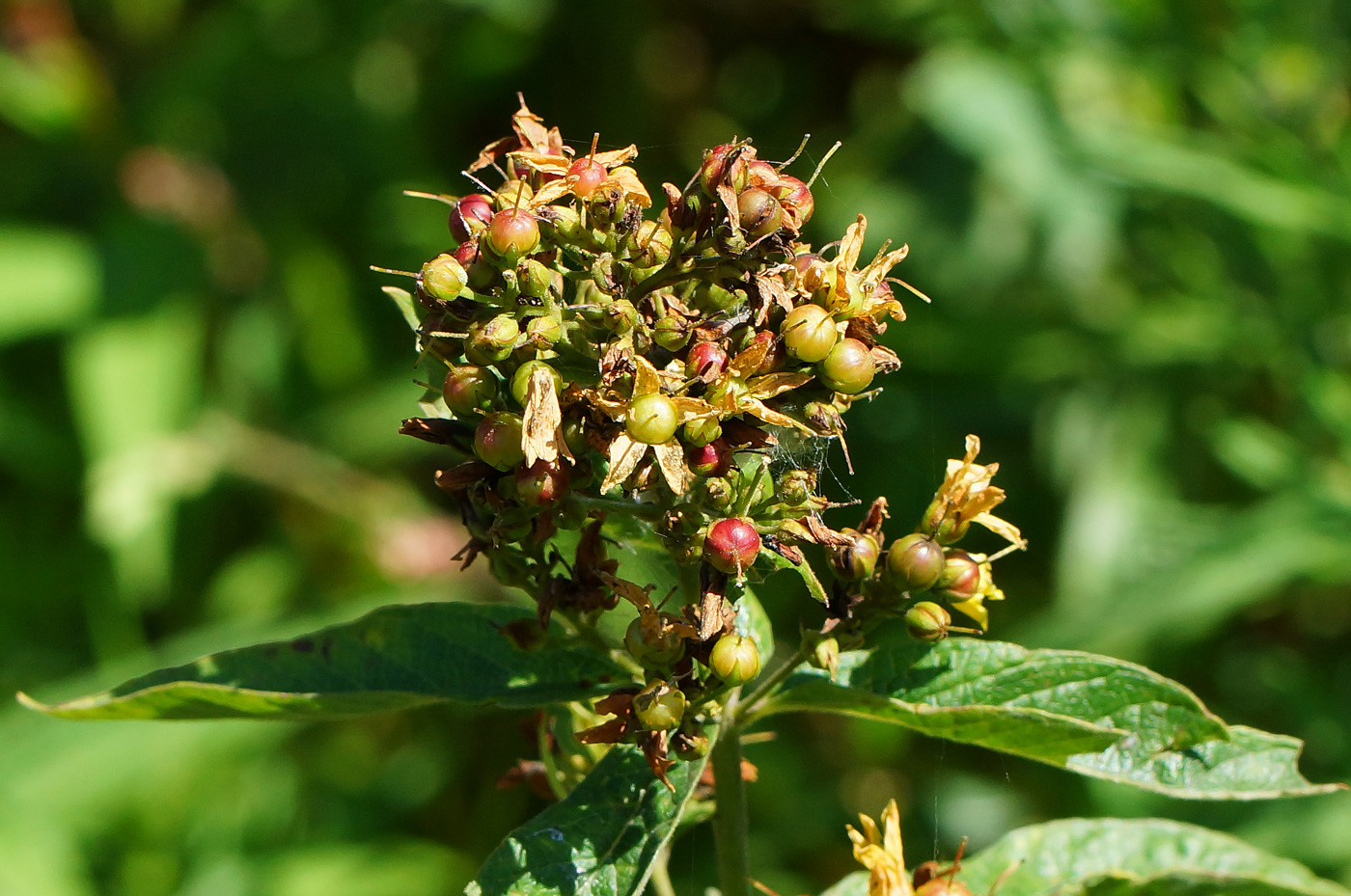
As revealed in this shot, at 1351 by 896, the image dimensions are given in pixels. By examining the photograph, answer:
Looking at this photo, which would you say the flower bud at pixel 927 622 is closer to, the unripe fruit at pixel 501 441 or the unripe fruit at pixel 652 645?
the unripe fruit at pixel 652 645

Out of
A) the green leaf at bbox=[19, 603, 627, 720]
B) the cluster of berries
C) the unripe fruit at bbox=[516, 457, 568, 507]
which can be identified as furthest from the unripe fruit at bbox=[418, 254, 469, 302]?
the green leaf at bbox=[19, 603, 627, 720]

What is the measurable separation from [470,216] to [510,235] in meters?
0.11

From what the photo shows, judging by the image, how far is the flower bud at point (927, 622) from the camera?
1689mm

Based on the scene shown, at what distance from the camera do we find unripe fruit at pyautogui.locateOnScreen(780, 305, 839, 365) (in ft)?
5.21

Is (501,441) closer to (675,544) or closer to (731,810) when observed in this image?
(675,544)

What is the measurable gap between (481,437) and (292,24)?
4607 millimetres

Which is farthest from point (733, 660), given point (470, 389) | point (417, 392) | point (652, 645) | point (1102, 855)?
point (417, 392)

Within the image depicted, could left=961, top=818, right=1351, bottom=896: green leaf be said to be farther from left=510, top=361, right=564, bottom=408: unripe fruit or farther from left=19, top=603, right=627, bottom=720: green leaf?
left=510, top=361, right=564, bottom=408: unripe fruit

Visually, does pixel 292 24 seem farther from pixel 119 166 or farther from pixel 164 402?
pixel 164 402

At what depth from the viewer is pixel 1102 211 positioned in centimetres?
436

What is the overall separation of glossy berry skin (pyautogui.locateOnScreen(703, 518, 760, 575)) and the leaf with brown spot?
5.1 inches

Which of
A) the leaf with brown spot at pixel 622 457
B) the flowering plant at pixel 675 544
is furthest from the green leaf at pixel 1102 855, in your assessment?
the leaf with brown spot at pixel 622 457

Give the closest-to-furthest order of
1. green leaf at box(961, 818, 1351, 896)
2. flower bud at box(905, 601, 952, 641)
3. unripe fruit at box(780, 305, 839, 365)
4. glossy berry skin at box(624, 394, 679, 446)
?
1. glossy berry skin at box(624, 394, 679, 446)
2. unripe fruit at box(780, 305, 839, 365)
3. flower bud at box(905, 601, 952, 641)
4. green leaf at box(961, 818, 1351, 896)

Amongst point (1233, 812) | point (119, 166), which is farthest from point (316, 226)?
point (1233, 812)
